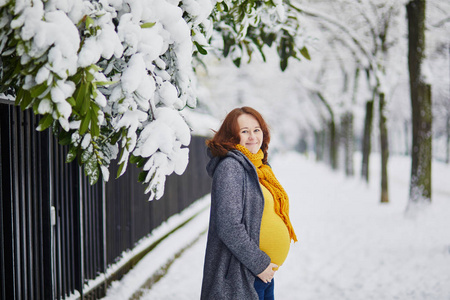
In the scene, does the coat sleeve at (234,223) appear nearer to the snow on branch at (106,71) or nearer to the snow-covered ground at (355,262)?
the snow on branch at (106,71)

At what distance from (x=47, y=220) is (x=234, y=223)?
1.73m

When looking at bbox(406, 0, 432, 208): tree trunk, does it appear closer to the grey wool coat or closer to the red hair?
the red hair

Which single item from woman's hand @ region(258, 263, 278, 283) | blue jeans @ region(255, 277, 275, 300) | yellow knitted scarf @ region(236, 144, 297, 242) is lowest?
blue jeans @ region(255, 277, 275, 300)

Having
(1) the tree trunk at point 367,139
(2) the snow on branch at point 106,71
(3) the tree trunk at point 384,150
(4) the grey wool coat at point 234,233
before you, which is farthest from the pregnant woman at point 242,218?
(1) the tree trunk at point 367,139

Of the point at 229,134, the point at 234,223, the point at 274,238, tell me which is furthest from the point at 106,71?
the point at 274,238

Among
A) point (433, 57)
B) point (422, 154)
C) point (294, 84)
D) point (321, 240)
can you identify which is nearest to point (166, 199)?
point (321, 240)

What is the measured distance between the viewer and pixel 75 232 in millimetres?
3652

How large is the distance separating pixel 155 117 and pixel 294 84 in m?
25.6

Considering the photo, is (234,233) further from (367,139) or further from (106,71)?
(367,139)

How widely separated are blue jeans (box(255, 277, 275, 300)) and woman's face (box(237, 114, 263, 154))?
33.4 inches

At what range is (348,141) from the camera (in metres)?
18.3

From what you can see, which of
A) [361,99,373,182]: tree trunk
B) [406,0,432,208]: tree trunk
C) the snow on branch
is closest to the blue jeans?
the snow on branch

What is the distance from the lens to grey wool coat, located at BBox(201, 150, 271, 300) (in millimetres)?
2283

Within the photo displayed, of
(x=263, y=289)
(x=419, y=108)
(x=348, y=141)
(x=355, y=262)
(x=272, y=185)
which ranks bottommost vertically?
(x=355, y=262)
